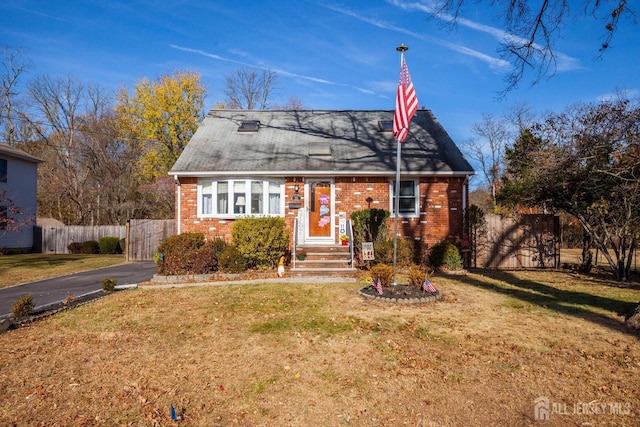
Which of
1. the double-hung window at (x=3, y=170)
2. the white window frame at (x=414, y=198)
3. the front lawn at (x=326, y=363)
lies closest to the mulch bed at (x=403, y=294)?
the front lawn at (x=326, y=363)

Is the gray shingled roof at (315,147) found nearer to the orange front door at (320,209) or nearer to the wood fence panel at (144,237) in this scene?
the orange front door at (320,209)

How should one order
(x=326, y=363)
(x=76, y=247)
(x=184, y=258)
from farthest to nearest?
(x=76, y=247), (x=184, y=258), (x=326, y=363)

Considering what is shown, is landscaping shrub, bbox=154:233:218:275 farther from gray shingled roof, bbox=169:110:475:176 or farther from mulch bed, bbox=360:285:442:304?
mulch bed, bbox=360:285:442:304

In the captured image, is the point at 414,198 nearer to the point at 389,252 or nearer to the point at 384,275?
the point at 389,252

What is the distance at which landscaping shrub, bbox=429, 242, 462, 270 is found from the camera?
39.0 ft

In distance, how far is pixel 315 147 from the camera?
49.2ft

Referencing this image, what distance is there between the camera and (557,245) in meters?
13.5

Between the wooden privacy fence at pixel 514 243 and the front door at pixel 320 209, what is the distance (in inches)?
220

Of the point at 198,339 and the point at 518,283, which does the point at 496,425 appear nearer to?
the point at 198,339

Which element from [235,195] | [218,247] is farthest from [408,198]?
[218,247]

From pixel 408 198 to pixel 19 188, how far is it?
25989 millimetres

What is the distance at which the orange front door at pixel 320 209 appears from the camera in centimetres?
1380

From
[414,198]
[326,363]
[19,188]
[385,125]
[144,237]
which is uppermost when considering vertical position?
[385,125]

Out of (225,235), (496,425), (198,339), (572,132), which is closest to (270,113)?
(225,235)
